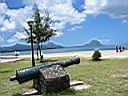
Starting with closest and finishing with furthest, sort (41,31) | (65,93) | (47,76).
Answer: (65,93) < (47,76) < (41,31)

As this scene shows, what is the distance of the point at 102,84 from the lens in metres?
19.1

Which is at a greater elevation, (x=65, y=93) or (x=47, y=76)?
(x=47, y=76)

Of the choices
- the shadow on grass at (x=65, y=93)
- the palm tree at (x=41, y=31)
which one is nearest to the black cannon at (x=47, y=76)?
the shadow on grass at (x=65, y=93)

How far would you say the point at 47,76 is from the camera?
16.9 meters

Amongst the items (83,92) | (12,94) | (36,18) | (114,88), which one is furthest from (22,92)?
(36,18)

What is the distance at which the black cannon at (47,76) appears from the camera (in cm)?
1681

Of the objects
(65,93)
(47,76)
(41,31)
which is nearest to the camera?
(65,93)

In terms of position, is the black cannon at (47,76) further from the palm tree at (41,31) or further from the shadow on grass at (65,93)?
the palm tree at (41,31)

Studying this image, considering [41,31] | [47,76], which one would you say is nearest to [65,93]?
[47,76]

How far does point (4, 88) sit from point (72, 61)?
423cm

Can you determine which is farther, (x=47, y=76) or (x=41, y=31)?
(x=41, y=31)

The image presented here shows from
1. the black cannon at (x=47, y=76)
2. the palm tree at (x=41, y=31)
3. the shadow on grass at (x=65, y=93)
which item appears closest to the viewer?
the shadow on grass at (x=65, y=93)

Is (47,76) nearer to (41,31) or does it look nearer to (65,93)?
(65,93)

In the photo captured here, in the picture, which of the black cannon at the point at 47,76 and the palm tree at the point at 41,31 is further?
the palm tree at the point at 41,31
